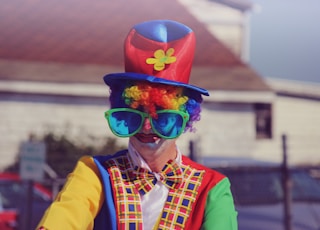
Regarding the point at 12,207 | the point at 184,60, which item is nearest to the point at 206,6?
the point at 12,207

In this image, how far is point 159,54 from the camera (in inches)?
108

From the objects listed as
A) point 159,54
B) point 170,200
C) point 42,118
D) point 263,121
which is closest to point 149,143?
point 170,200

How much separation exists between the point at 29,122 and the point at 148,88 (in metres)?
13.4

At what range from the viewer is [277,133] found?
62.0ft

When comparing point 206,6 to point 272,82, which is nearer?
point 272,82

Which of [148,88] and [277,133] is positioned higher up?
[148,88]

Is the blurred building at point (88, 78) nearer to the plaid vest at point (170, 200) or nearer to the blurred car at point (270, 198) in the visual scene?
the blurred car at point (270, 198)

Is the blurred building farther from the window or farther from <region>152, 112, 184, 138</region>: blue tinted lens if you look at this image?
<region>152, 112, 184, 138</region>: blue tinted lens

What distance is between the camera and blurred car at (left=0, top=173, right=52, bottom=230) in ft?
25.1

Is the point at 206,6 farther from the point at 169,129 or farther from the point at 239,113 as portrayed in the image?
the point at 169,129

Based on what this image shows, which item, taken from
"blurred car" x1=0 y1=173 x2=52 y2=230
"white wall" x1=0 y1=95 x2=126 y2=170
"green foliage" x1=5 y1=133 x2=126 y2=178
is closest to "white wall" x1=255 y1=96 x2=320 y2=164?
"white wall" x1=0 y1=95 x2=126 y2=170

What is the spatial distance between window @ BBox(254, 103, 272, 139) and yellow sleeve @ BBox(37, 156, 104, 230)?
1476 cm

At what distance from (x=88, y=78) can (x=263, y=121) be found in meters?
4.49

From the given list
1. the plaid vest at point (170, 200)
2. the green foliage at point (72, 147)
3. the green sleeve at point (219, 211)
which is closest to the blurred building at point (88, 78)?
the green foliage at point (72, 147)
